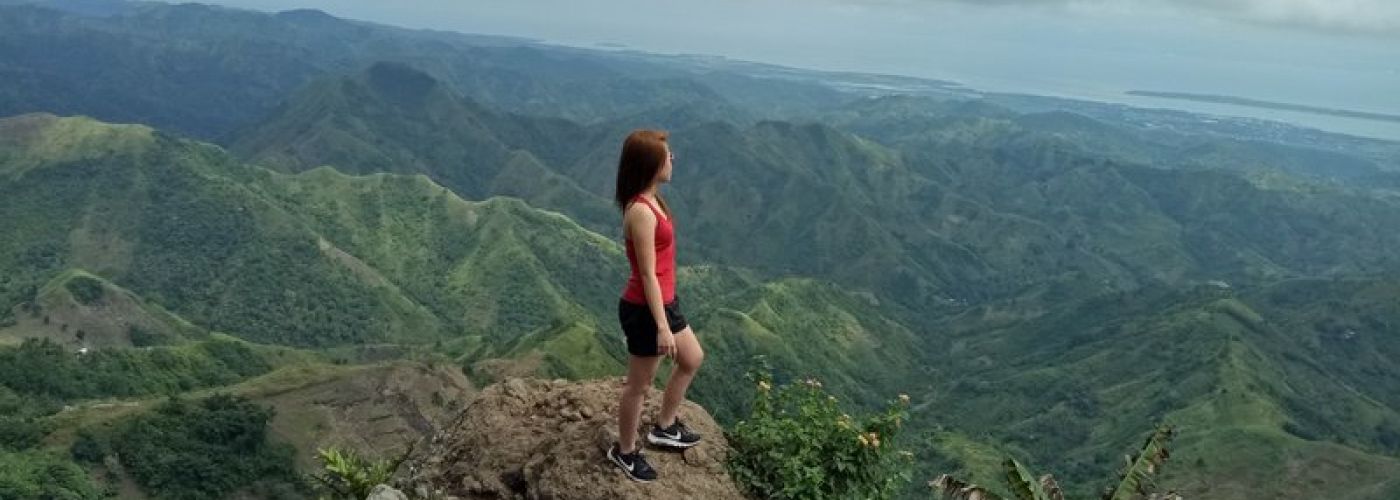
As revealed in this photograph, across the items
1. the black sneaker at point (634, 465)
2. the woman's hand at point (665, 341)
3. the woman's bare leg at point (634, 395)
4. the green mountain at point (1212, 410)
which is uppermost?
the woman's hand at point (665, 341)

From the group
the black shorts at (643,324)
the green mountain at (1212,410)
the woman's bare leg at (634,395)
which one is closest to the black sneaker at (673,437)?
the woman's bare leg at (634,395)

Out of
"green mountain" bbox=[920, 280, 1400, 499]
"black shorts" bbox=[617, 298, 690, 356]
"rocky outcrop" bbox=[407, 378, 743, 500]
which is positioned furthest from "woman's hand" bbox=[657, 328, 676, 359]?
"green mountain" bbox=[920, 280, 1400, 499]

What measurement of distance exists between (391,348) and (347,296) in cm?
3230

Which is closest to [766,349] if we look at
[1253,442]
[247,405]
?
[1253,442]

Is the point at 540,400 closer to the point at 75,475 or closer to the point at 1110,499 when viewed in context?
the point at 1110,499

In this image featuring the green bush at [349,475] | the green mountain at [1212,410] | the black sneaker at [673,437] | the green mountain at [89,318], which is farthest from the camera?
the green mountain at [89,318]

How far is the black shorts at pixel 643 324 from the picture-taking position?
11.4 metres

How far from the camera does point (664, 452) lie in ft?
43.9

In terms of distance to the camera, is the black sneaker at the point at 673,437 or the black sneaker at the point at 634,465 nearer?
the black sneaker at the point at 634,465

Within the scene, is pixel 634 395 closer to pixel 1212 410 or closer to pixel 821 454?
pixel 821 454

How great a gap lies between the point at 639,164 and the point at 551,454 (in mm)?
4693

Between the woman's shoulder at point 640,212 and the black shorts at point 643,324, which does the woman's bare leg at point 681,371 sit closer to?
the black shorts at point 643,324

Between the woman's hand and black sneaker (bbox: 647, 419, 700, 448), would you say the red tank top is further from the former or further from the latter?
black sneaker (bbox: 647, 419, 700, 448)

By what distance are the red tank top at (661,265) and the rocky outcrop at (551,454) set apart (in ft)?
8.55
